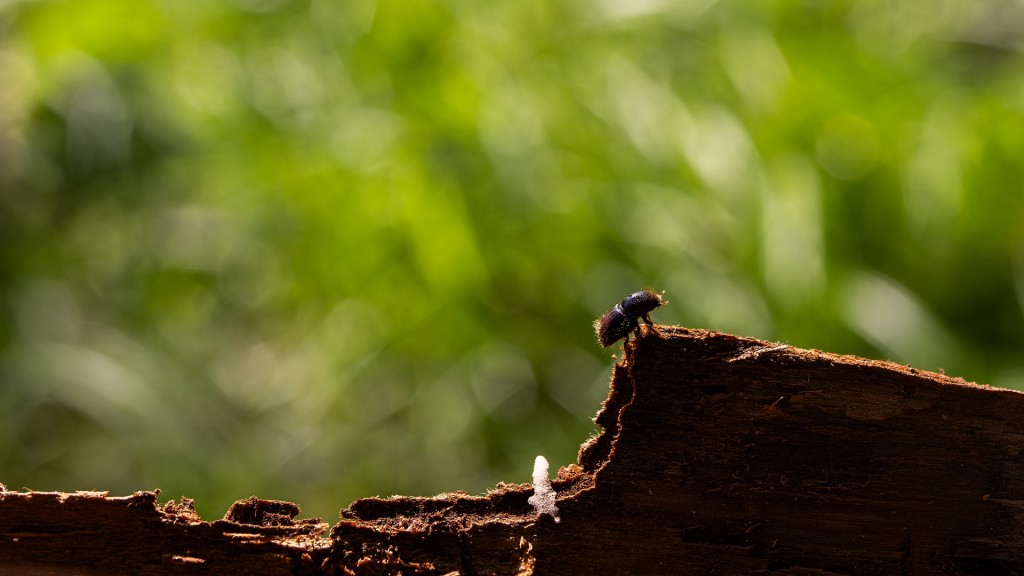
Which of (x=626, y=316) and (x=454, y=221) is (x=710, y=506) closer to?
(x=626, y=316)

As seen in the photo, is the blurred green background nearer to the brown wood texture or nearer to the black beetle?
the black beetle

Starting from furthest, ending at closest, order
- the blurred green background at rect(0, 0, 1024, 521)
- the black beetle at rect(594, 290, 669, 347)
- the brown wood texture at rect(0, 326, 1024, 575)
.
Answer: the blurred green background at rect(0, 0, 1024, 521) < the black beetle at rect(594, 290, 669, 347) < the brown wood texture at rect(0, 326, 1024, 575)

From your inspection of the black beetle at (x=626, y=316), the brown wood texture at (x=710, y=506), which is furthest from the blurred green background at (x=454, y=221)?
the brown wood texture at (x=710, y=506)

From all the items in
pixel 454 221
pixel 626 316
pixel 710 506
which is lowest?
pixel 710 506

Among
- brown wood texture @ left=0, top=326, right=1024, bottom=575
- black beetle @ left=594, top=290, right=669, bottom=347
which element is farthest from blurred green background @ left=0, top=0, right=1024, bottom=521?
brown wood texture @ left=0, top=326, right=1024, bottom=575

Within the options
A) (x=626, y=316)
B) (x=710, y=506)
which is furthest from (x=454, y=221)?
(x=710, y=506)

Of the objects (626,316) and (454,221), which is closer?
(626,316)
